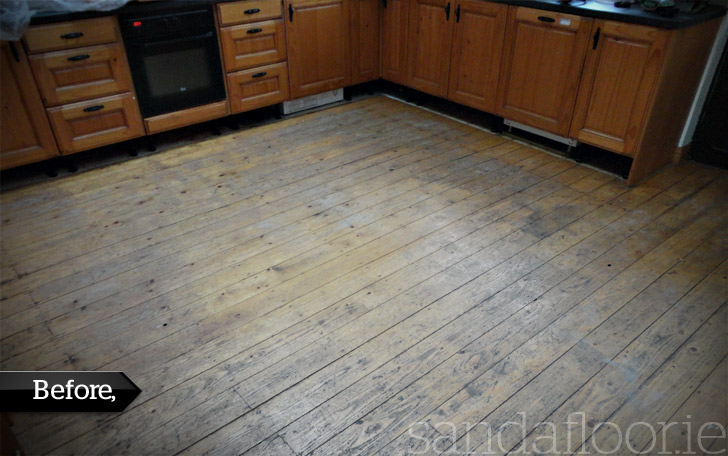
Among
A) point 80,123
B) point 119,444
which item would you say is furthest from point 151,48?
point 119,444

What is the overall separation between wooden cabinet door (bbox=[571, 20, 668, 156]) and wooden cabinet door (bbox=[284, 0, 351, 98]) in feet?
5.86

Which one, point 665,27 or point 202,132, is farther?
point 202,132

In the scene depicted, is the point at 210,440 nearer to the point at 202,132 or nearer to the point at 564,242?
the point at 564,242

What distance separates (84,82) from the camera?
2953 mm

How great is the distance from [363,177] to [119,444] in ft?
6.35

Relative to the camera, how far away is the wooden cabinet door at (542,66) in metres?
3.03

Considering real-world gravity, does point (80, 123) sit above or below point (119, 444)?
above

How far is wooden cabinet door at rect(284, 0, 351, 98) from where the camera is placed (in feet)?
12.0

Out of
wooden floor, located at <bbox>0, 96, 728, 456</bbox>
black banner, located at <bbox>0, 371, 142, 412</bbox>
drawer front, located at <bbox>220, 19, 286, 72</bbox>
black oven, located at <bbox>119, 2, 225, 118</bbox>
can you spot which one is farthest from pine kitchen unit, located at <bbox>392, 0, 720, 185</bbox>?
black banner, located at <bbox>0, 371, 142, 412</bbox>

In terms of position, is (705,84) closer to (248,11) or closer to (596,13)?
(596,13)

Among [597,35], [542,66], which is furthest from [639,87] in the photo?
[542,66]

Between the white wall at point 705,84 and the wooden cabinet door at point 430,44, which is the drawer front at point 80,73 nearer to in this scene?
the wooden cabinet door at point 430,44

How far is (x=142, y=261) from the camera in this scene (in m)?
2.37

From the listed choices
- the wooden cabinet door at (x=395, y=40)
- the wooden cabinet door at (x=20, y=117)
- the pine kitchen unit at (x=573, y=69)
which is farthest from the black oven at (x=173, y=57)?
the pine kitchen unit at (x=573, y=69)
